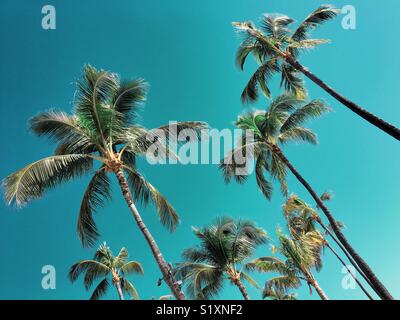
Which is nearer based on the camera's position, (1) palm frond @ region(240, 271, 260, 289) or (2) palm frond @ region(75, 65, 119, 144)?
(2) palm frond @ region(75, 65, 119, 144)

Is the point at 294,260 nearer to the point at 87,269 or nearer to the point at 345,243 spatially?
the point at 345,243

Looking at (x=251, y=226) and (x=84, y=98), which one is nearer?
(x=84, y=98)

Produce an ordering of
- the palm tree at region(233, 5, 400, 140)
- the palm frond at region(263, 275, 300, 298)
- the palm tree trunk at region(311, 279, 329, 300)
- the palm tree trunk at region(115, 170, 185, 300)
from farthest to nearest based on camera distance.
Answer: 1. the palm frond at region(263, 275, 300, 298)
2. the palm tree trunk at region(311, 279, 329, 300)
3. the palm tree at region(233, 5, 400, 140)
4. the palm tree trunk at region(115, 170, 185, 300)

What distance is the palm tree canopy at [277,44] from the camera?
16.1 m

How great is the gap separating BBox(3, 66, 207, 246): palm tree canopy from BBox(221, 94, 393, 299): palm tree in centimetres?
563

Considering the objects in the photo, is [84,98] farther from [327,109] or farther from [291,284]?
[291,284]

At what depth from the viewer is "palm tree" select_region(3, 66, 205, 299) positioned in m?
12.1

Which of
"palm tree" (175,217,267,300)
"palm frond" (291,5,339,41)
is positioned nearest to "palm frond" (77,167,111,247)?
"palm tree" (175,217,267,300)

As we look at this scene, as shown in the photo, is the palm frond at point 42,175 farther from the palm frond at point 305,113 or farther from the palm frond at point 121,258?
the palm frond at point 121,258

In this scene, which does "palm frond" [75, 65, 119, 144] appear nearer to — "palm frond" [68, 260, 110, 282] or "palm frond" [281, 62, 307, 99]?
"palm frond" [281, 62, 307, 99]

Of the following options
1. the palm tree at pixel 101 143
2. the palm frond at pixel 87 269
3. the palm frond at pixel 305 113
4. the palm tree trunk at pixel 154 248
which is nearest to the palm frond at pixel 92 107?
the palm tree at pixel 101 143

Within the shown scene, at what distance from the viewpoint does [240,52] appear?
17.9 m
